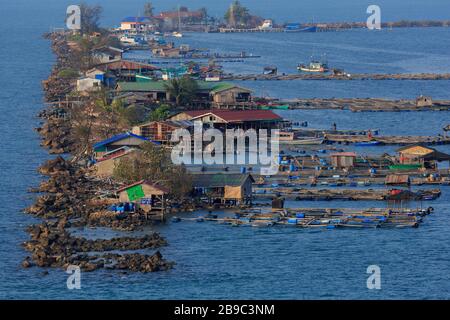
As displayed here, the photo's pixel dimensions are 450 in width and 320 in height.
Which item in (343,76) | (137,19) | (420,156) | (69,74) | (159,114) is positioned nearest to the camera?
(420,156)

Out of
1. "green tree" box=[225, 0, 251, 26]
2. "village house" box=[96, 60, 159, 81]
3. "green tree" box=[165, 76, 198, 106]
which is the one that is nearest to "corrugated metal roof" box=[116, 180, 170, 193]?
"green tree" box=[165, 76, 198, 106]

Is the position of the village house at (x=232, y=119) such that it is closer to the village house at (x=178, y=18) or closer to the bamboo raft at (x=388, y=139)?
the bamboo raft at (x=388, y=139)

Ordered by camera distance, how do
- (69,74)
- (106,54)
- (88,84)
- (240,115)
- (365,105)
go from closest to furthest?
(240,115)
(365,105)
(88,84)
(69,74)
(106,54)

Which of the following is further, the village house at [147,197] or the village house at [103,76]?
the village house at [103,76]

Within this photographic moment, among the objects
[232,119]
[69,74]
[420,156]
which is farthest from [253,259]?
[69,74]

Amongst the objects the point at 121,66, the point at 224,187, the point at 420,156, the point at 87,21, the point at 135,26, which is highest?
the point at 87,21

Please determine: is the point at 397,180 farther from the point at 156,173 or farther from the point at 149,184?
the point at 149,184

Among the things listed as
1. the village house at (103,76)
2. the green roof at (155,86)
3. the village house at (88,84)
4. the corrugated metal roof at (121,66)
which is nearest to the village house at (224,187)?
the green roof at (155,86)
